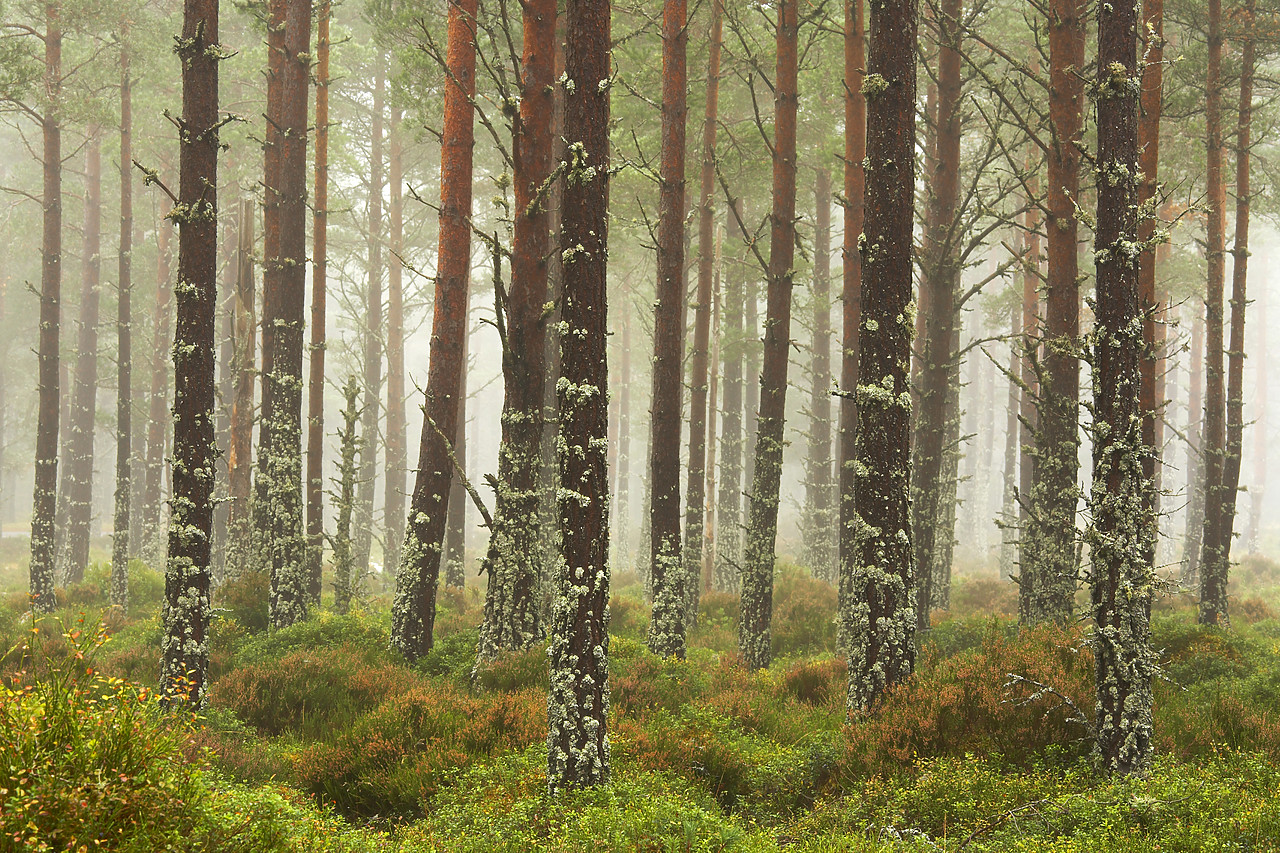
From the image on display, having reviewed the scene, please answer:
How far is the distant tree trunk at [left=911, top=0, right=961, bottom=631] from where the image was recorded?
35.5 ft

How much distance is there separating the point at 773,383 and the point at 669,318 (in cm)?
171

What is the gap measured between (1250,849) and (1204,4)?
1495 centimetres

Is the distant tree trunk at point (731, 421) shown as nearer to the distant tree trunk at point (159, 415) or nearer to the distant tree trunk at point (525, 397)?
the distant tree trunk at point (525, 397)

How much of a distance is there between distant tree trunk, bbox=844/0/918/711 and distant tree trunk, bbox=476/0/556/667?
3800 mm

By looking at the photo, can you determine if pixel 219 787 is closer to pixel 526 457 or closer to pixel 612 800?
pixel 612 800

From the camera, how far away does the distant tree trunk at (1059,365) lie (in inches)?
382

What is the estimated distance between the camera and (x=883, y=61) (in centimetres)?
693

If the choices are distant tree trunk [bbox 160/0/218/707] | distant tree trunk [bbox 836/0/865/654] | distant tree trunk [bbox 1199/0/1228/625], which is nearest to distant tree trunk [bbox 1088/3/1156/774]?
distant tree trunk [bbox 836/0/865/654]

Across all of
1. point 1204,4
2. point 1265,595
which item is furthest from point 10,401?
point 1265,595

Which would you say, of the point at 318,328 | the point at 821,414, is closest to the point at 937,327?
the point at 318,328

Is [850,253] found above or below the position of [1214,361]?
above

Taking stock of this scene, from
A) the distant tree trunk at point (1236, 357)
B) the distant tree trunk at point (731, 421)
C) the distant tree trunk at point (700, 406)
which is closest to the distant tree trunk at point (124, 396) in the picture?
the distant tree trunk at point (700, 406)

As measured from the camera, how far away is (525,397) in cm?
918

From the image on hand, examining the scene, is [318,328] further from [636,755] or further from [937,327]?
[636,755]
